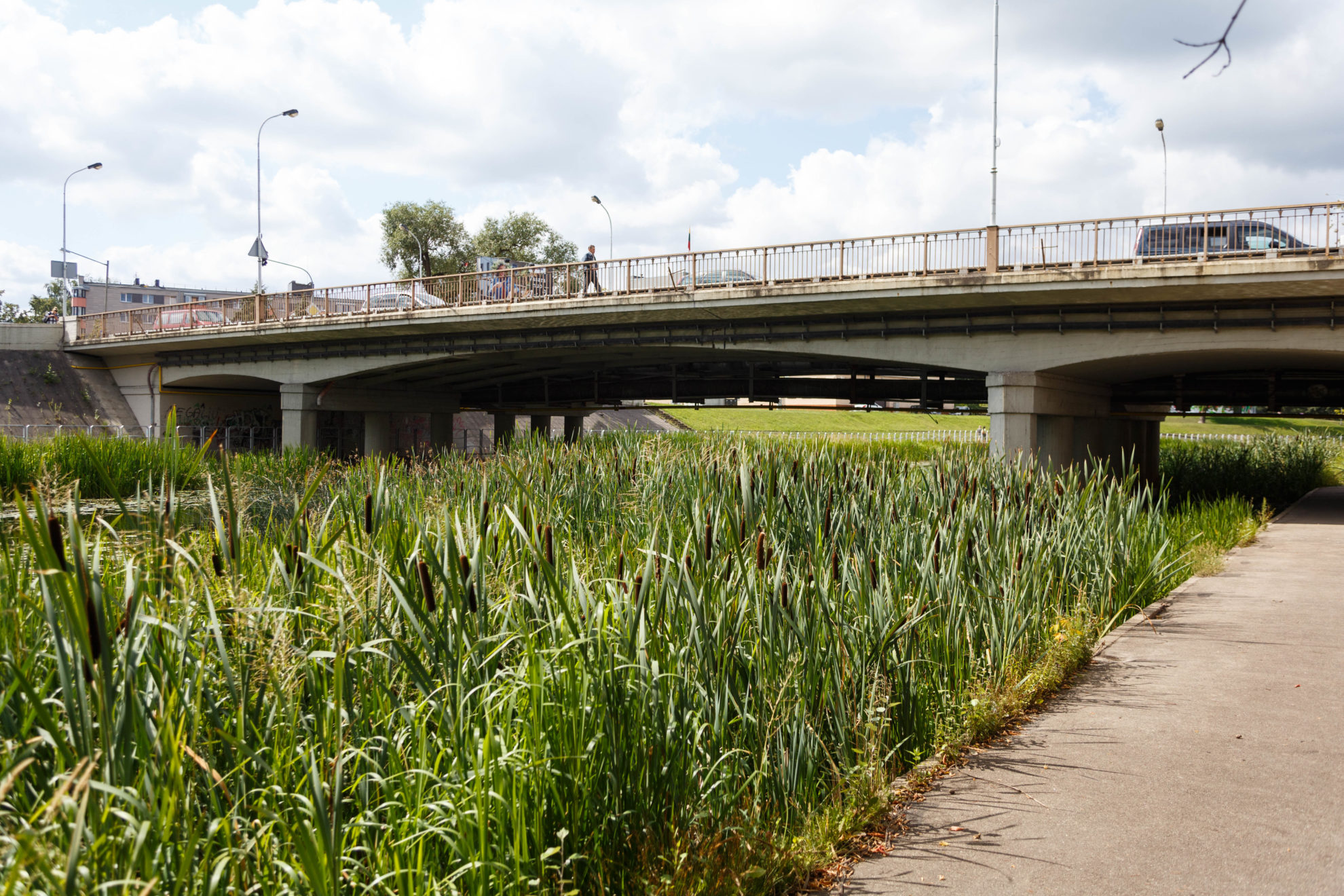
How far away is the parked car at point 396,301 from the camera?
30203mm

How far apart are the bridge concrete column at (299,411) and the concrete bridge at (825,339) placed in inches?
2.8

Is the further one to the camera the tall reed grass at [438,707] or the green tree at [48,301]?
the green tree at [48,301]

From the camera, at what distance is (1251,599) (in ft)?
29.2

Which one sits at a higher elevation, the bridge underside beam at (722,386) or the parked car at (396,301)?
the parked car at (396,301)

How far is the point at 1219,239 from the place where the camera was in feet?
61.6

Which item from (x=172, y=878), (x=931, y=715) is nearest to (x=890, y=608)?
(x=931, y=715)

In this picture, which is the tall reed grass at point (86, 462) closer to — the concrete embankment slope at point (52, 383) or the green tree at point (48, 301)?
the concrete embankment slope at point (52, 383)

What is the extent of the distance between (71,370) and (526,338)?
22.9m

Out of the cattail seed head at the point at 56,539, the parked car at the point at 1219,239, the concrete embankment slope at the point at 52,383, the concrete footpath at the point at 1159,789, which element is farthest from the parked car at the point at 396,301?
the cattail seed head at the point at 56,539

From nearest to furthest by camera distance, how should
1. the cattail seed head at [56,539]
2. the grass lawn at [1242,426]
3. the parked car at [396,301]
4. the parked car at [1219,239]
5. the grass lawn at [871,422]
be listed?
the cattail seed head at [56,539]
the parked car at [1219,239]
the parked car at [396,301]
the grass lawn at [871,422]
the grass lawn at [1242,426]

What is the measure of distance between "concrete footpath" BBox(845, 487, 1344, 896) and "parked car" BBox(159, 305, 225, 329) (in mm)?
35172

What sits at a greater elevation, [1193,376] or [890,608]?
[1193,376]

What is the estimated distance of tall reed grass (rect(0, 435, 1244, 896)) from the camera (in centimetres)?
230

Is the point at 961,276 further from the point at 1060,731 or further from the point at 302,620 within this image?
the point at 302,620
